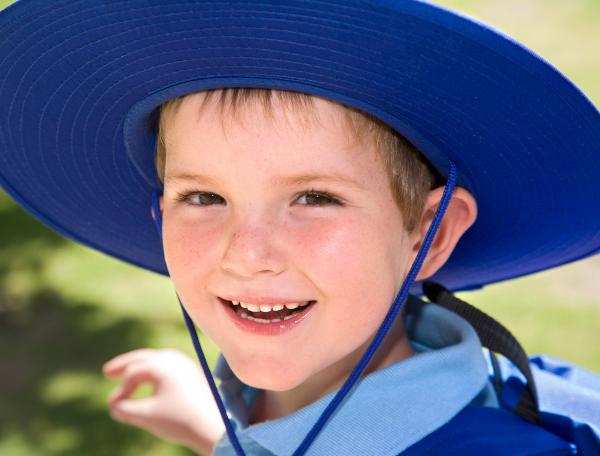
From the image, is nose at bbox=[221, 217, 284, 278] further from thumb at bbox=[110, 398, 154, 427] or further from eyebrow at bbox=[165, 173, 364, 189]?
thumb at bbox=[110, 398, 154, 427]

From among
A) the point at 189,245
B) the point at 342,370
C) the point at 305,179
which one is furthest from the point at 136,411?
the point at 305,179

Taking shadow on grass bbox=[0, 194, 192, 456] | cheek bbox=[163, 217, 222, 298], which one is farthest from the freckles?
shadow on grass bbox=[0, 194, 192, 456]

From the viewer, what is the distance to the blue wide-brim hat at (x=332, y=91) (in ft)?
4.25

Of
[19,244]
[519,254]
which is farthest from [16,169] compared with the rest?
[19,244]

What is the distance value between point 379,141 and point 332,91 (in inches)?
6.2

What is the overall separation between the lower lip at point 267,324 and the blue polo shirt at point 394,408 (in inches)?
5.6

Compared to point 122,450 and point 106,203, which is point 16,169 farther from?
point 122,450

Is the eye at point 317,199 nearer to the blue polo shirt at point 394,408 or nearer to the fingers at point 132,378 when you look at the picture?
the blue polo shirt at point 394,408

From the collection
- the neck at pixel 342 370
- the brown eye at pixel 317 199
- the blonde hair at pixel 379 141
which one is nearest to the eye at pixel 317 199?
the brown eye at pixel 317 199

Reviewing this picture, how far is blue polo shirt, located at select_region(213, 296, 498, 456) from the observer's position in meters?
1.59

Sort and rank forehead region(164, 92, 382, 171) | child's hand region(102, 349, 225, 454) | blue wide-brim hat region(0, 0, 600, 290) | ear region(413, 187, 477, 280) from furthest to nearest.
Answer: child's hand region(102, 349, 225, 454) → ear region(413, 187, 477, 280) → forehead region(164, 92, 382, 171) → blue wide-brim hat region(0, 0, 600, 290)

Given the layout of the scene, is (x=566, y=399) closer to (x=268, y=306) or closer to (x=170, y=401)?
(x=268, y=306)

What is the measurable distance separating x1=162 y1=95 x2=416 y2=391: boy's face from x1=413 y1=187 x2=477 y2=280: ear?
0.24 ft

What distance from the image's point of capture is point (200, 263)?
1633 millimetres
